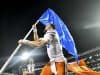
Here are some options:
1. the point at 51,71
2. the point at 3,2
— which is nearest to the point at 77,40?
the point at 3,2

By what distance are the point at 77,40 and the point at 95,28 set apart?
3.56 feet

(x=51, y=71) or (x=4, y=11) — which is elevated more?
(x=4, y=11)

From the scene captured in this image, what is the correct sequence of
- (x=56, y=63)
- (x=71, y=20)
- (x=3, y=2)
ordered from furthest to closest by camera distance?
(x=71, y=20), (x=3, y=2), (x=56, y=63)

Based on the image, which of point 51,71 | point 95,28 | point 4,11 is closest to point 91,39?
point 95,28

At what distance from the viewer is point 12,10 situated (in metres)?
14.9

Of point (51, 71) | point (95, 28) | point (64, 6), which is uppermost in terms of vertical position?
point (64, 6)

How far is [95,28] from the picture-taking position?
15773mm

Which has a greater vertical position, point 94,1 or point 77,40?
point 94,1

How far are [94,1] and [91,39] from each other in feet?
7.10

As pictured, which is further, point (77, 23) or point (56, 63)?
point (77, 23)

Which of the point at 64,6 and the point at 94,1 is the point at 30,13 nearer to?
the point at 64,6

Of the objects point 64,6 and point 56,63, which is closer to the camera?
point 56,63

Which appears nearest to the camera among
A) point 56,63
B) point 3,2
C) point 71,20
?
point 56,63

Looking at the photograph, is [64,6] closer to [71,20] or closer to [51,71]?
[71,20]
